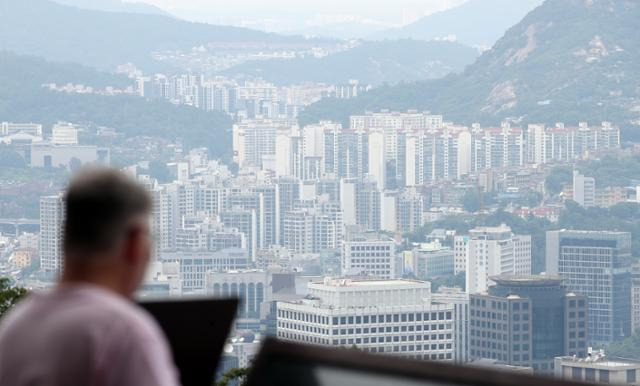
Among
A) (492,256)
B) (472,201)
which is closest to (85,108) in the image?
(472,201)

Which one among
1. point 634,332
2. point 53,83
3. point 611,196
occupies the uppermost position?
point 53,83

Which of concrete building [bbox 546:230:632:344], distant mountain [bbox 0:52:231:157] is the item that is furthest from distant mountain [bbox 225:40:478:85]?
concrete building [bbox 546:230:632:344]

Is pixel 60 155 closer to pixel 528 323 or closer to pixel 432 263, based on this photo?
pixel 432 263

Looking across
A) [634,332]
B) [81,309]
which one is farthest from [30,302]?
[634,332]

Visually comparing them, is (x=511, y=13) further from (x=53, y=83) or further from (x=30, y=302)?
(x=30, y=302)

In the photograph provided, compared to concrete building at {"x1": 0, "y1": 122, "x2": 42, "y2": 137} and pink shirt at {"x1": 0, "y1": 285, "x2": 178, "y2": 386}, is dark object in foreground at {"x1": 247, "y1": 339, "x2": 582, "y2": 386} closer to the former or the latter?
pink shirt at {"x1": 0, "y1": 285, "x2": 178, "y2": 386}

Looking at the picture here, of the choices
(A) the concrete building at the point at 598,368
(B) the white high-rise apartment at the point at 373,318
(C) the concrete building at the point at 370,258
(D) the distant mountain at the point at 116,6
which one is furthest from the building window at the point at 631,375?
(D) the distant mountain at the point at 116,6
